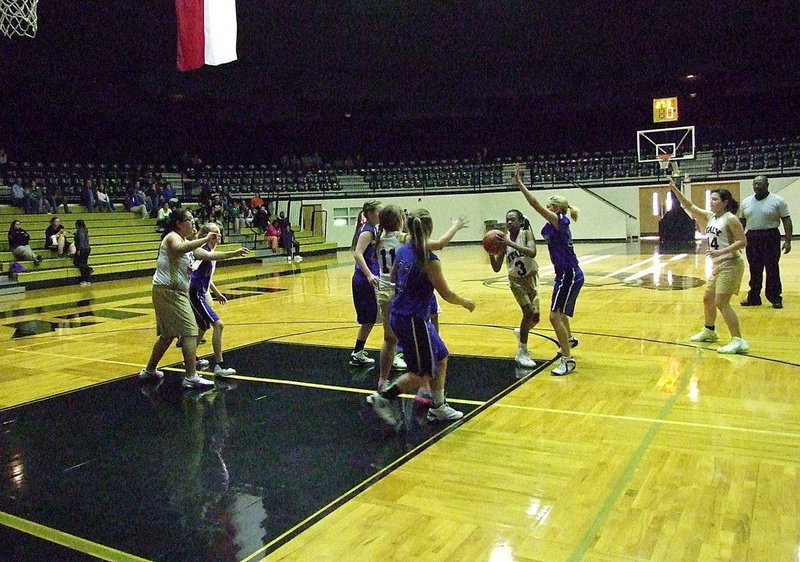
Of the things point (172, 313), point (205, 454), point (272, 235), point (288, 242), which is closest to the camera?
point (205, 454)

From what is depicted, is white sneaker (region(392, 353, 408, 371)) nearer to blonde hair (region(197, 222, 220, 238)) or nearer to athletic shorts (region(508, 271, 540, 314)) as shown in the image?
athletic shorts (region(508, 271, 540, 314))

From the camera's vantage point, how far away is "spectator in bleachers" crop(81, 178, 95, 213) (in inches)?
800

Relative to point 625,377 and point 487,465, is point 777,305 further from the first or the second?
point 487,465

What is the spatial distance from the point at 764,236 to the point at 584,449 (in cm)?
680

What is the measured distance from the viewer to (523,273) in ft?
20.5

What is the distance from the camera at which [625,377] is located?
579 cm

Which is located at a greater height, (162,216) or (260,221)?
(162,216)

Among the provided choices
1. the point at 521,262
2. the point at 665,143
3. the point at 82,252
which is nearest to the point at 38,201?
the point at 82,252

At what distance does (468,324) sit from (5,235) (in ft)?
45.3

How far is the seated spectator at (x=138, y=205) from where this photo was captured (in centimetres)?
2123

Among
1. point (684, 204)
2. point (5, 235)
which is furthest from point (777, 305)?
point (5, 235)

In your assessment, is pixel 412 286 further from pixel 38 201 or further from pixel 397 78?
pixel 397 78

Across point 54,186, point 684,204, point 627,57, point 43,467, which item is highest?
point 627,57

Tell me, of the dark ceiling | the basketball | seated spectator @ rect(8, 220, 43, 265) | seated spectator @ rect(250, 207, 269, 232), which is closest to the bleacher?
seated spectator @ rect(8, 220, 43, 265)
